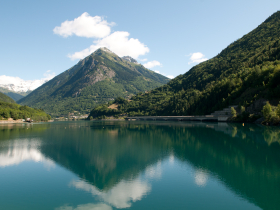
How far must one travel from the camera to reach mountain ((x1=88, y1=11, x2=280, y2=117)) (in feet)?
300

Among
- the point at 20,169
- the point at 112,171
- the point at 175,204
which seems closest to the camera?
the point at 175,204

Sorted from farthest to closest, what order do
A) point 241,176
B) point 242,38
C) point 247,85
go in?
point 242,38, point 247,85, point 241,176

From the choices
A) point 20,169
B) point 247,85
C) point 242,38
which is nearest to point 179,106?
point 247,85

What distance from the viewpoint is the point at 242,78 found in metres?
118

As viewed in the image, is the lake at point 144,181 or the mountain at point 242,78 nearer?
the lake at point 144,181

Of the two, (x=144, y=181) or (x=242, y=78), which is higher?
(x=242, y=78)

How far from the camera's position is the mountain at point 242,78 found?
91.4 metres

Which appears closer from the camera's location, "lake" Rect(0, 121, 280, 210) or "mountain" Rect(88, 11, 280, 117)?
"lake" Rect(0, 121, 280, 210)

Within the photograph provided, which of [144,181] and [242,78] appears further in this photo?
[242,78]

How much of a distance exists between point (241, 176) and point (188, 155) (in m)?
10.4

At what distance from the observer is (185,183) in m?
18.7

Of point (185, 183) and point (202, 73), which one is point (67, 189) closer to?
point (185, 183)

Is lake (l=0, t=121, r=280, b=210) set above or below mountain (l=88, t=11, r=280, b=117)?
below

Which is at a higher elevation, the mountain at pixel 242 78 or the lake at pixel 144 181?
the mountain at pixel 242 78
